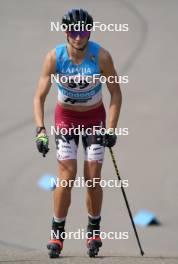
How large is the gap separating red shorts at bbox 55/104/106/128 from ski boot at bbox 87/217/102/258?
919mm

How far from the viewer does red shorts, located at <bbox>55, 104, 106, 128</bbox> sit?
7129mm

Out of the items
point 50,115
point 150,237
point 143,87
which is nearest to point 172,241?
point 150,237

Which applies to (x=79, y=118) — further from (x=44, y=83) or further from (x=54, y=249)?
(x=54, y=249)

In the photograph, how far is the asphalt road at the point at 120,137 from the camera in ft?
29.0

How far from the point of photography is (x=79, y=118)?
7137mm

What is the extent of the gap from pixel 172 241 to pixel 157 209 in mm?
687

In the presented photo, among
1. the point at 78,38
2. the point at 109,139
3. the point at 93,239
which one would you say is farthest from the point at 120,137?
the point at 78,38

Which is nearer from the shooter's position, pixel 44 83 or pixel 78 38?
pixel 78 38

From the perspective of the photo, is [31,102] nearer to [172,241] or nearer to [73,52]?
[172,241]

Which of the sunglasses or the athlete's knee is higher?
the sunglasses

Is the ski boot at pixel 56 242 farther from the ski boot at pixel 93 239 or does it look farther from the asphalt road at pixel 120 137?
the ski boot at pixel 93 239

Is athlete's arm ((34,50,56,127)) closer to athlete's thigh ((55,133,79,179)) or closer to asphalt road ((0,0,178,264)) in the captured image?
athlete's thigh ((55,133,79,179))

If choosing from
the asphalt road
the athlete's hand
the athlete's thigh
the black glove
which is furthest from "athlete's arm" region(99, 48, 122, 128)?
the asphalt road

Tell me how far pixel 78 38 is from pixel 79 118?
0.76 meters
